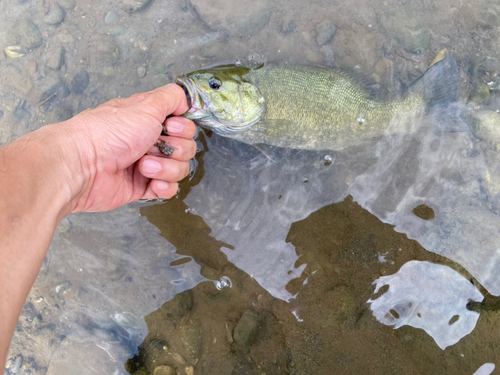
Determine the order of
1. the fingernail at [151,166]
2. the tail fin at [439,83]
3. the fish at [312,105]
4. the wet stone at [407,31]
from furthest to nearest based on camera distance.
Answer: the wet stone at [407,31], the tail fin at [439,83], the fish at [312,105], the fingernail at [151,166]

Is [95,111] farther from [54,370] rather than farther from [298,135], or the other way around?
[54,370]

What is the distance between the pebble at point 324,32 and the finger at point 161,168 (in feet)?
7.37

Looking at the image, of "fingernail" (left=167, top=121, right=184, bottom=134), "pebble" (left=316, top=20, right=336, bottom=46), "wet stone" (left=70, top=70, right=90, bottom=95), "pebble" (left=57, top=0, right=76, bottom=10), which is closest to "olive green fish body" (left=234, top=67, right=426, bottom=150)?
"pebble" (left=316, top=20, right=336, bottom=46)

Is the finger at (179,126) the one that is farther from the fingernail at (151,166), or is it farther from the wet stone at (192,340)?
the wet stone at (192,340)

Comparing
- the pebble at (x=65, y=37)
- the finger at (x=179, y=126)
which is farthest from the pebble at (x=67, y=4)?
the finger at (x=179, y=126)

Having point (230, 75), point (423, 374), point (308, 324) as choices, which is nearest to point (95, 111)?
point (230, 75)

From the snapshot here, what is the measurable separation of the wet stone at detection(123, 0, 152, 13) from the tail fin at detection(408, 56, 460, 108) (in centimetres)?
330

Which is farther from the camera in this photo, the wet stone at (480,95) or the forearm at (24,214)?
the wet stone at (480,95)

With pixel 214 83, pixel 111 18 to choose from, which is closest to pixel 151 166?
pixel 214 83

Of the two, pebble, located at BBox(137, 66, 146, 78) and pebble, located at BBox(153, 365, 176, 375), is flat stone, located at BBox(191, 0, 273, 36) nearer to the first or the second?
pebble, located at BBox(137, 66, 146, 78)

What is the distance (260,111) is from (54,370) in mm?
3827

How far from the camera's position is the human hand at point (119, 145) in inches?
94.8

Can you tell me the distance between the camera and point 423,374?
3002 millimetres

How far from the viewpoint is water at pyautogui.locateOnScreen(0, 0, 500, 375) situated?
3.18m
